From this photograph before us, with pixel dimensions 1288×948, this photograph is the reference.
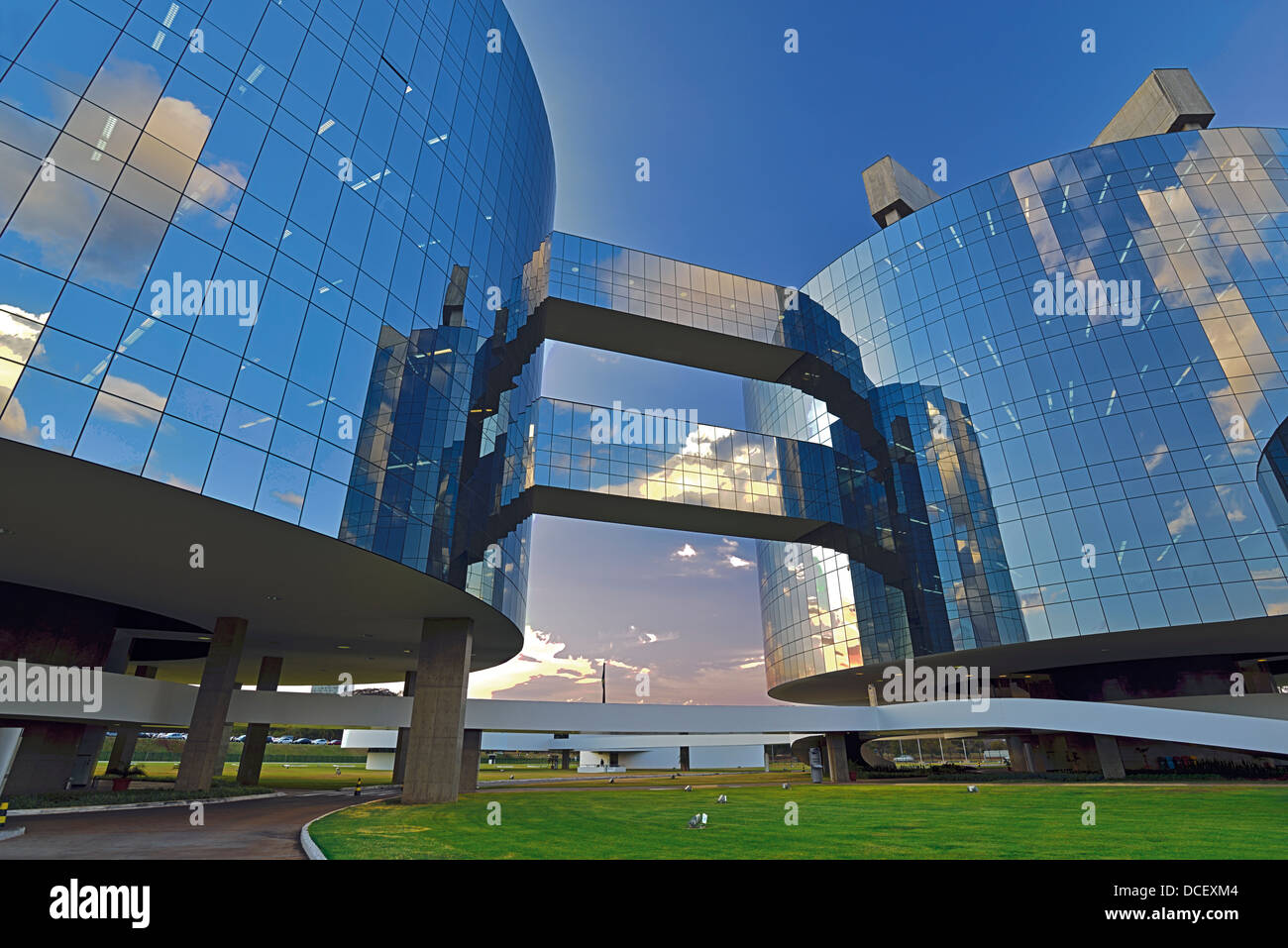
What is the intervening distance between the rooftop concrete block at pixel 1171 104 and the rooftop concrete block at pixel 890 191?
16483 millimetres

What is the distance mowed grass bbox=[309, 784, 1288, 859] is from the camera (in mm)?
12250

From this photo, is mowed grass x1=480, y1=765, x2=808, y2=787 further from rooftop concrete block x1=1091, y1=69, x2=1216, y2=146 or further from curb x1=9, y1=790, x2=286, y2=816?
rooftop concrete block x1=1091, y1=69, x2=1216, y2=146

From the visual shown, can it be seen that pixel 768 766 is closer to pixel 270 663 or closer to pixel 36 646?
pixel 270 663

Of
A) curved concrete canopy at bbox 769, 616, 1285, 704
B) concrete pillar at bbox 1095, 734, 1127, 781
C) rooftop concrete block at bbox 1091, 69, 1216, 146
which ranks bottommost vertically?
concrete pillar at bbox 1095, 734, 1127, 781

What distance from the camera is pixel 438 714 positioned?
27328mm

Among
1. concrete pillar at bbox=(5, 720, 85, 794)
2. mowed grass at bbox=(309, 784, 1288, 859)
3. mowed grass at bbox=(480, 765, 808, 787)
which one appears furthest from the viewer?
mowed grass at bbox=(480, 765, 808, 787)

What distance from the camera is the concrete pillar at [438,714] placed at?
26062 mm

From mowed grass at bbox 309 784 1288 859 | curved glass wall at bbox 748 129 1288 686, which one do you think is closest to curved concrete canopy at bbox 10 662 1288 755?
mowed grass at bbox 309 784 1288 859

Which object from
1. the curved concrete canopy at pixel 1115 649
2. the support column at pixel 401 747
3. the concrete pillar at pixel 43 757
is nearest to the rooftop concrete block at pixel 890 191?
the curved concrete canopy at pixel 1115 649

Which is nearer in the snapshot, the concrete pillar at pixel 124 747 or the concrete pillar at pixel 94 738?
the concrete pillar at pixel 94 738

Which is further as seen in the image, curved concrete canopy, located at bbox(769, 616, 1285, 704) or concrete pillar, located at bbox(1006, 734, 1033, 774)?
concrete pillar, located at bbox(1006, 734, 1033, 774)

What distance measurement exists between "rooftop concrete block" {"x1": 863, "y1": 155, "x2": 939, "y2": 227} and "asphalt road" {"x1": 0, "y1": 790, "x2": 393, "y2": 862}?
5791 centimetres

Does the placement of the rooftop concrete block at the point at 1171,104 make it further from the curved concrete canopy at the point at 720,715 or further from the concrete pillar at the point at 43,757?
the concrete pillar at the point at 43,757
